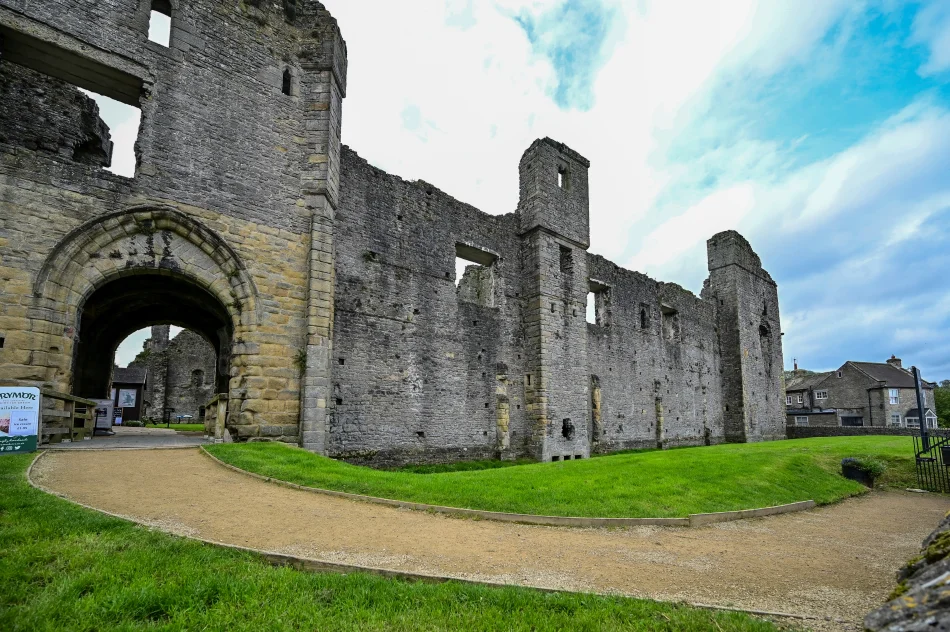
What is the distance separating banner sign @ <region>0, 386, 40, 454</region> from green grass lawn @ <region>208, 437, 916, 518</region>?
115 inches

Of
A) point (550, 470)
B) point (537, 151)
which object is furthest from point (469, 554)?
point (537, 151)

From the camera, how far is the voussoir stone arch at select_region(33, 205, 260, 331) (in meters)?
9.86

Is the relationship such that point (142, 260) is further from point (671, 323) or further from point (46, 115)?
point (671, 323)

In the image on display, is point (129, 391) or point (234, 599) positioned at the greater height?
point (129, 391)

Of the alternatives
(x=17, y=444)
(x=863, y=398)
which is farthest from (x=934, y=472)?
(x=863, y=398)

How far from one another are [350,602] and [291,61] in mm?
13938

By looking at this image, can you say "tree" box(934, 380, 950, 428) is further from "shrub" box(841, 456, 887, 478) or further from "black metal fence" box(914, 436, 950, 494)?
"shrub" box(841, 456, 887, 478)

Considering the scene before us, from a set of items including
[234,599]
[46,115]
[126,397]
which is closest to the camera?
[234,599]

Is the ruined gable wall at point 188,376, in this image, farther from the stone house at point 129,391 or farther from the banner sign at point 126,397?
the banner sign at point 126,397

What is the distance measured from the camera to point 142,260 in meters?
10.8

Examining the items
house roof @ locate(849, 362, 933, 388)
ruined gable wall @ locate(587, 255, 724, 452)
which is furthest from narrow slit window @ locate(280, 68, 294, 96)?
house roof @ locate(849, 362, 933, 388)

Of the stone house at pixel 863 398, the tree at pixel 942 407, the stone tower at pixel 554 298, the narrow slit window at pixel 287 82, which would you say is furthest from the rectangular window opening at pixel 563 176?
the tree at pixel 942 407

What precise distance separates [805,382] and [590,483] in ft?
200

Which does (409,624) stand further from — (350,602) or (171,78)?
(171,78)
